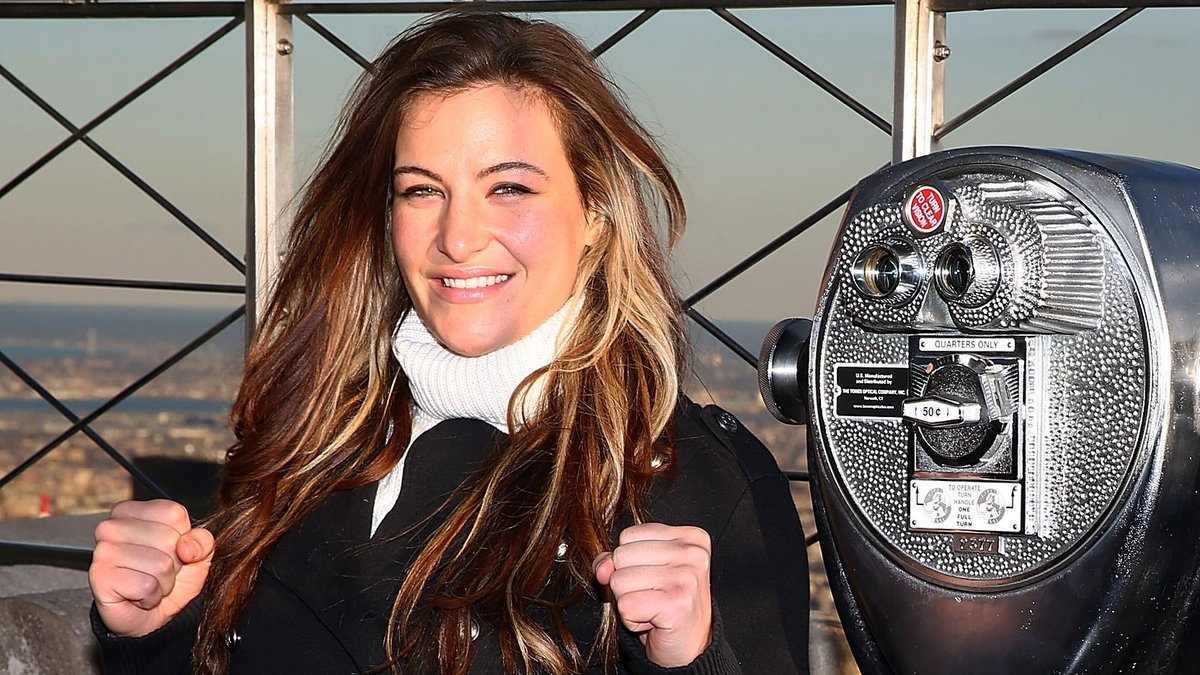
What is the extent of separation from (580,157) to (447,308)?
0.17 metres

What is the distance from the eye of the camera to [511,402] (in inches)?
53.6

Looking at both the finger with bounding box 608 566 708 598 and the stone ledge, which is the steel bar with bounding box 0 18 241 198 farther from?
the finger with bounding box 608 566 708 598

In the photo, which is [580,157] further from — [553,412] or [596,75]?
[553,412]

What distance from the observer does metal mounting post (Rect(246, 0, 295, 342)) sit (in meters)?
2.29

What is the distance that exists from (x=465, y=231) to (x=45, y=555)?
1585 mm

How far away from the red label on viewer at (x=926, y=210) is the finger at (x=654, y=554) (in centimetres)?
26

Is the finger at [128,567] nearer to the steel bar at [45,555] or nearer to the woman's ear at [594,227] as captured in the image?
the woman's ear at [594,227]

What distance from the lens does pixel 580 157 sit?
4.57 ft

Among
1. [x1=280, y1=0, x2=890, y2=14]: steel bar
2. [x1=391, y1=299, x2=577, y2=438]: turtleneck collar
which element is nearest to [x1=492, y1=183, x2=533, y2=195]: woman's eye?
[x1=391, y1=299, x2=577, y2=438]: turtleneck collar

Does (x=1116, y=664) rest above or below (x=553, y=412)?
below

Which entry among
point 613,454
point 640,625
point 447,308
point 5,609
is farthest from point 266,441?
point 5,609

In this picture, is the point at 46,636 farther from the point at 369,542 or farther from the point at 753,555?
the point at 753,555

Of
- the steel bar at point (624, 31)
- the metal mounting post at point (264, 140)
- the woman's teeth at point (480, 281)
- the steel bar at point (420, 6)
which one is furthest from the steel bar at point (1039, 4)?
the metal mounting post at point (264, 140)

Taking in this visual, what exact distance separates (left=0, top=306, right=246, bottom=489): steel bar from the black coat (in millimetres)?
1106
